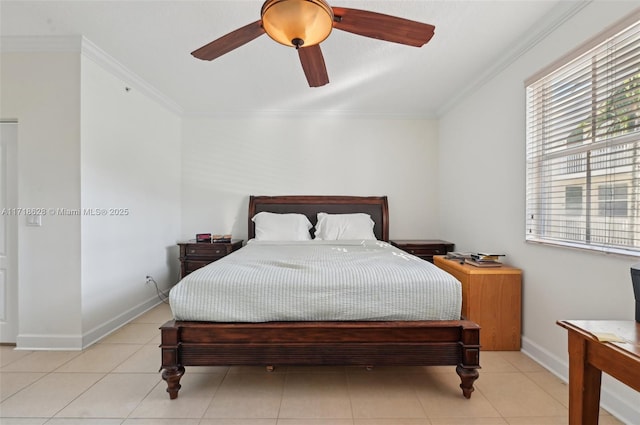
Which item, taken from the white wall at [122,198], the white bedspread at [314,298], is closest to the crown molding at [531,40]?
the white bedspread at [314,298]

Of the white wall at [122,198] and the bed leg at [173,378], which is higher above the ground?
the white wall at [122,198]

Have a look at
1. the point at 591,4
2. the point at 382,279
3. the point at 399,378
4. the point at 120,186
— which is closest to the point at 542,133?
the point at 591,4

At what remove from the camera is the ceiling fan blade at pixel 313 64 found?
1738mm

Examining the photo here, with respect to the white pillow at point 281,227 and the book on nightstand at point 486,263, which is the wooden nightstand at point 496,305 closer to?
the book on nightstand at point 486,263

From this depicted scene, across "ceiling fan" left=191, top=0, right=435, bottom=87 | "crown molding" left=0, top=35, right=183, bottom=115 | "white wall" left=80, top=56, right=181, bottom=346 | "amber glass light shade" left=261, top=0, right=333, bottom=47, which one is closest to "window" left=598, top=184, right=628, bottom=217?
"ceiling fan" left=191, top=0, right=435, bottom=87

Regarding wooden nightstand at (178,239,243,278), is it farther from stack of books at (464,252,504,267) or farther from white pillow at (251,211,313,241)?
stack of books at (464,252,504,267)

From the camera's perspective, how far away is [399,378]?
6.66 feet

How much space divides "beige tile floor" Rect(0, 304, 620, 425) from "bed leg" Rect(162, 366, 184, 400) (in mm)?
51

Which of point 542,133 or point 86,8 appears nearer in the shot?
point 86,8

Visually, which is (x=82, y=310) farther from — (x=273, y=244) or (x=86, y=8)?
(x=86, y=8)

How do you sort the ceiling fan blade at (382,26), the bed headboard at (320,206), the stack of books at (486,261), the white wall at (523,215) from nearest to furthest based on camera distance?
the ceiling fan blade at (382,26) → the white wall at (523,215) → the stack of books at (486,261) → the bed headboard at (320,206)

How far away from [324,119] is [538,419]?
368cm

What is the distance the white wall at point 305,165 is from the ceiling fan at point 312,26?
92.2 inches

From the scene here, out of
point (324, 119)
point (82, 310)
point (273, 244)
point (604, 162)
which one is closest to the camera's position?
point (604, 162)
